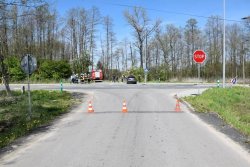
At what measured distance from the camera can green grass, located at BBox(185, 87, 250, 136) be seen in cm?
1754

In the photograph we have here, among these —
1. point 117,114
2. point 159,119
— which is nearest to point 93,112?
point 117,114

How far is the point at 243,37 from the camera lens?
8394 centimetres

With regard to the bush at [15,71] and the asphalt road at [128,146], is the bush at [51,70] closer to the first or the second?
the bush at [15,71]

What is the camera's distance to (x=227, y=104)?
83.4 feet

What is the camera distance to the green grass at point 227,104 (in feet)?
57.5

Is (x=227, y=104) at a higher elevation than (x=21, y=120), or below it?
below

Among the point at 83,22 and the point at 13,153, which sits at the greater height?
the point at 83,22

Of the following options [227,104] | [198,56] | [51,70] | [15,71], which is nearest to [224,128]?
[227,104]

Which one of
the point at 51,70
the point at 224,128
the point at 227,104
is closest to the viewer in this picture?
the point at 224,128

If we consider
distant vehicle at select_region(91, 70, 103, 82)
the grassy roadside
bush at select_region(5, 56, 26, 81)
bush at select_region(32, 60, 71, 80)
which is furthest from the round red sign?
distant vehicle at select_region(91, 70, 103, 82)

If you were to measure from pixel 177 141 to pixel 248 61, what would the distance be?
79.8m

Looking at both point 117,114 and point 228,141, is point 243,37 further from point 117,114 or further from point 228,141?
point 228,141

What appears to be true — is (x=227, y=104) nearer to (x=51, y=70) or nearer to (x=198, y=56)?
(x=198, y=56)

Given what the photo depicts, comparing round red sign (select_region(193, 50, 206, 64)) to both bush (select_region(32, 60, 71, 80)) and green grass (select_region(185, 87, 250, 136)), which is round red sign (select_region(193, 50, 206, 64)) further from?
bush (select_region(32, 60, 71, 80))
